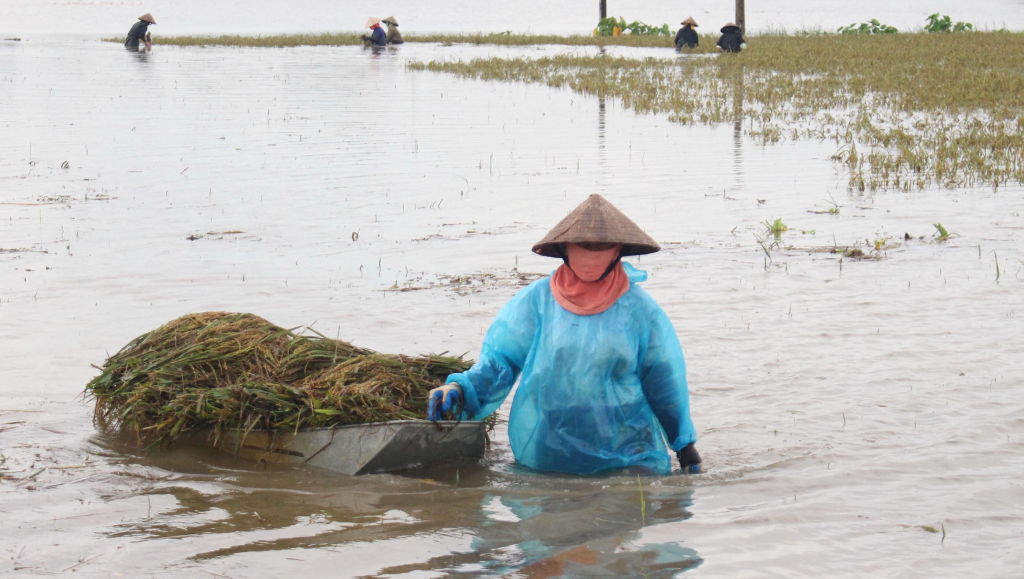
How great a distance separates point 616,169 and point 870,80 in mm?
8320

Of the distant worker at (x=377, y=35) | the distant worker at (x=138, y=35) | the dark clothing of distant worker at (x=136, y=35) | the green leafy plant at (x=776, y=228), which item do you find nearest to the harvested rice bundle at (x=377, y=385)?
the green leafy plant at (x=776, y=228)

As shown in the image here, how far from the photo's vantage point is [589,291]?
3920 mm

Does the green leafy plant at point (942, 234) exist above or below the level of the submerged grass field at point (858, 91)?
below

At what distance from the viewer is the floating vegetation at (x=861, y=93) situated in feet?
35.9

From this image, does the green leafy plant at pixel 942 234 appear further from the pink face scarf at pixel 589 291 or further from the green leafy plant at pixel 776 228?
the pink face scarf at pixel 589 291

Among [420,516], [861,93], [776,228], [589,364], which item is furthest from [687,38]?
[420,516]

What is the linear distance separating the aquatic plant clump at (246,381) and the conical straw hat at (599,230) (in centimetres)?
94

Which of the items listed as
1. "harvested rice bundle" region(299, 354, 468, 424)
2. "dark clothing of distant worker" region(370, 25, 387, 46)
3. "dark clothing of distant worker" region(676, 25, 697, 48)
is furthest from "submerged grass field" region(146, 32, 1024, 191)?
"harvested rice bundle" region(299, 354, 468, 424)

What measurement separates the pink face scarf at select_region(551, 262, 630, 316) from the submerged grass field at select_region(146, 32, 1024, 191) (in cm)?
662

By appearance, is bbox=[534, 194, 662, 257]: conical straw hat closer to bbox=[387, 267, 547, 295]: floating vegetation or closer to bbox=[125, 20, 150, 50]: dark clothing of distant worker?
bbox=[387, 267, 547, 295]: floating vegetation

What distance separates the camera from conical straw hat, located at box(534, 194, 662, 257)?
382 cm

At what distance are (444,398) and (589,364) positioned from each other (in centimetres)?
56

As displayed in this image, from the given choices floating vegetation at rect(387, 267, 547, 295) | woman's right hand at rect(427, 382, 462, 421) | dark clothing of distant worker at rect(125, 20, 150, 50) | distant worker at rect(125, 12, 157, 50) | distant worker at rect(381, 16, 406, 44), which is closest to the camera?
woman's right hand at rect(427, 382, 462, 421)

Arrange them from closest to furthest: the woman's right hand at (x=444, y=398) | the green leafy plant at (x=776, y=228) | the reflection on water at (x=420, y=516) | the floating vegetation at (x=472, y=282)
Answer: the reflection on water at (x=420, y=516)
the woman's right hand at (x=444, y=398)
the floating vegetation at (x=472, y=282)
the green leafy plant at (x=776, y=228)
